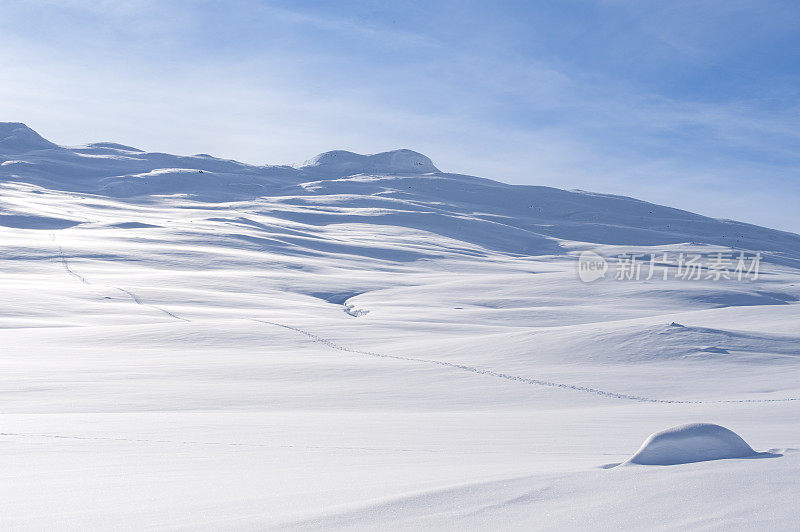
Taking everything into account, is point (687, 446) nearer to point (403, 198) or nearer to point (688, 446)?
point (688, 446)

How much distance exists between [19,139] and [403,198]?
56.5 metres

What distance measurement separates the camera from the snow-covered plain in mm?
3547

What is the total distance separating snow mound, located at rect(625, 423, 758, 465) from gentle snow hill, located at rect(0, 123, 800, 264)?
56.5m

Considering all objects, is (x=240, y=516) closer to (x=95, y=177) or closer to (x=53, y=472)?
(x=53, y=472)

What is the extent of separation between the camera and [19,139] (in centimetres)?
10244

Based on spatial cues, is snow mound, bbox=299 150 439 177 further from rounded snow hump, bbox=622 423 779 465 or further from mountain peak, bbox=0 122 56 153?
rounded snow hump, bbox=622 423 779 465

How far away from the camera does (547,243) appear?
65125 millimetres

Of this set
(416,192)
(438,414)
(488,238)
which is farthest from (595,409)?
(416,192)

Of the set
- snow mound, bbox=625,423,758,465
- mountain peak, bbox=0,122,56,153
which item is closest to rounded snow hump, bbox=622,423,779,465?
snow mound, bbox=625,423,758,465

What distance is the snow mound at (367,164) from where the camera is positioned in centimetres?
10706

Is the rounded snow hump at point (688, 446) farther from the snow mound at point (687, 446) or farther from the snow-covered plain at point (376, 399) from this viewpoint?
the snow-covered plain at point (376, 399)

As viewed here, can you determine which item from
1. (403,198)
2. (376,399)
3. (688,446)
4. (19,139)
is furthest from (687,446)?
(19,139)

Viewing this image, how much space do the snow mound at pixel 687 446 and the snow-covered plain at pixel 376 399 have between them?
0.15m

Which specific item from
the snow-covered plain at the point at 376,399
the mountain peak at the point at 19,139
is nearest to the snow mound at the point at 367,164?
the mountain peak at the point at 19,139
